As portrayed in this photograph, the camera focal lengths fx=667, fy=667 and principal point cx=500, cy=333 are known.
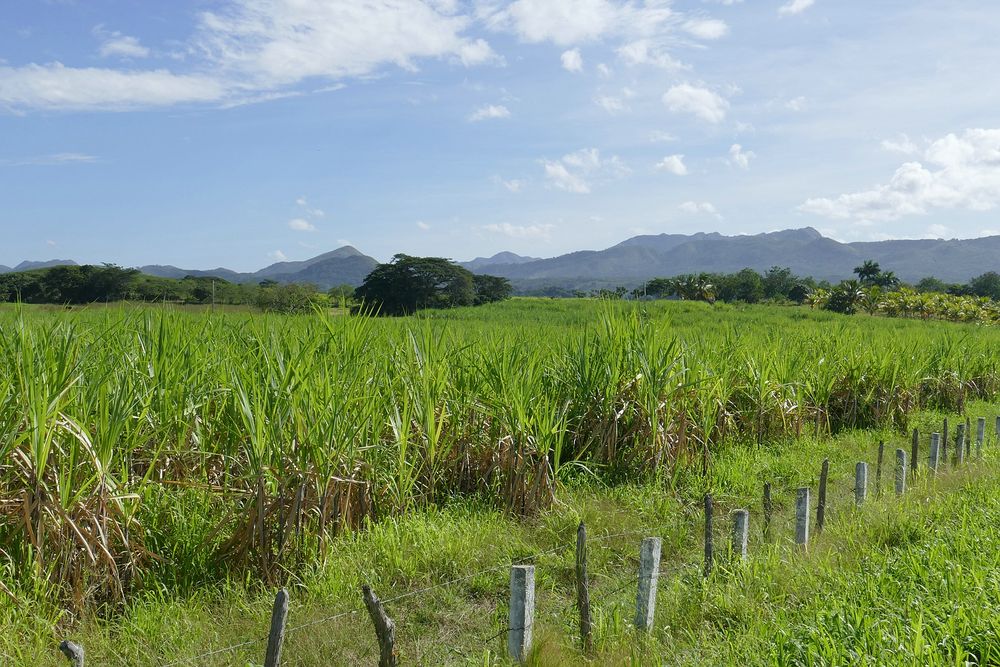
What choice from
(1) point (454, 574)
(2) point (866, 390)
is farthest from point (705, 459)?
(2) point (866, 390)

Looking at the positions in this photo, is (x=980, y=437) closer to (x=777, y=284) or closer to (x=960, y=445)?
(x=960, y=445)

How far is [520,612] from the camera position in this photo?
2871mm

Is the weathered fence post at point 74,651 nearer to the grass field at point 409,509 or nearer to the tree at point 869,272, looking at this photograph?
the grass field at point 409,509

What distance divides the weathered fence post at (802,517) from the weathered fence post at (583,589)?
193 cm

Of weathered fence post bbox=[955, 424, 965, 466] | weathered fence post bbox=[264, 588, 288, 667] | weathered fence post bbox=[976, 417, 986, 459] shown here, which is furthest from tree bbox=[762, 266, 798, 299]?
weathered fence post bbox=[264, 588, 288, 667]

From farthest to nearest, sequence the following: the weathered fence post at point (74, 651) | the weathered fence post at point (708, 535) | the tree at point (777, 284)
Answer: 1. the tree at point (777, 284)
2. the weathered fence post at point (708, 535)
3. the weathered fence post at point (74, 651)

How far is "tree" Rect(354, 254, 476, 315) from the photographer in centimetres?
4550

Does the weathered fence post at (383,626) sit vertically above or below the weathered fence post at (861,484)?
above

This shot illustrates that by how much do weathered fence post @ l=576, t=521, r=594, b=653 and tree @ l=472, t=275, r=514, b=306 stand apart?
5306 centimetres

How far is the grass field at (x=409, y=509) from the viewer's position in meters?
3.18

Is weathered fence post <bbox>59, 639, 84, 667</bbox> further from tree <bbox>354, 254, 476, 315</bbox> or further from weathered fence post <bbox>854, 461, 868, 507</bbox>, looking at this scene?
tree <bbox>354, 254, 476, 315</bbox>

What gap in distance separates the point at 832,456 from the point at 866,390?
2.55 meters

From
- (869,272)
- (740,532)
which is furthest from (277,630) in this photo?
(869,272)

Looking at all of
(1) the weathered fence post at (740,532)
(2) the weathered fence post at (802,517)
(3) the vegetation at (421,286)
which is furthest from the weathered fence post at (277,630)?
(3) the vegetation at (421,286)
